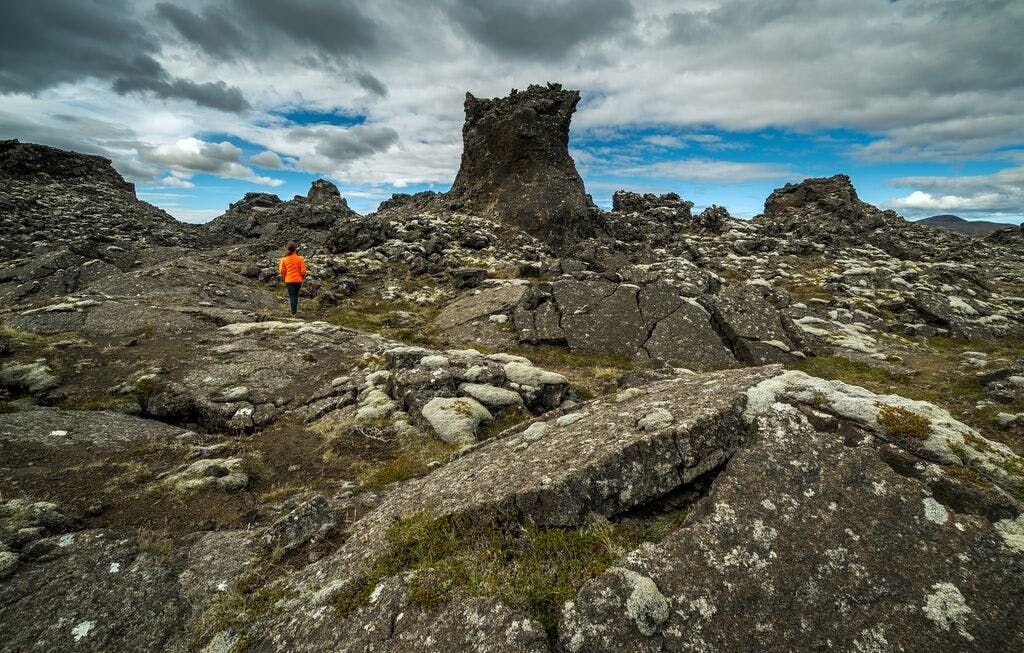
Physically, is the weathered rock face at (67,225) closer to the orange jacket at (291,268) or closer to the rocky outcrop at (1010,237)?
the orange jacket at (291,268)

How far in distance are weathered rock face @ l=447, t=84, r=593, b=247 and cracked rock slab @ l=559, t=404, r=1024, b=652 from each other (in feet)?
151

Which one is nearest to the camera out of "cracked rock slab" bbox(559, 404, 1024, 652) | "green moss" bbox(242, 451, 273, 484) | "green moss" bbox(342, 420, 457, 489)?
"cracked rock slab" bbox(559, 404, 1024, 652)

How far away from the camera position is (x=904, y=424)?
21.4 ft

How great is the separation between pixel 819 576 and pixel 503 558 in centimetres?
396

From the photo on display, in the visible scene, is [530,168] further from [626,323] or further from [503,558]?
[503,558]

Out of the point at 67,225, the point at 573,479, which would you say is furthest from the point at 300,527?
the point at 67,225

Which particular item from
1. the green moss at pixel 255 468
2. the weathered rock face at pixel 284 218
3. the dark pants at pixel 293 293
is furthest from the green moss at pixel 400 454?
the weathered rock face at pixel 284 218

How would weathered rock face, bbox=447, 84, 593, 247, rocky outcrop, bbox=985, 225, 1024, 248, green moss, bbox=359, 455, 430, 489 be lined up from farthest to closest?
rocky outcrop, bbox=985, 225, 1024, 248 → weathered rock face, bbox=447, 84, 593, 247 → green moss, bbox=359, 455, 430, 489

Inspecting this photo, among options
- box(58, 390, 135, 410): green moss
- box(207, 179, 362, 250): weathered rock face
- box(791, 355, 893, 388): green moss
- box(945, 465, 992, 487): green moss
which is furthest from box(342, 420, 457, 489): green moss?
box(207, 179, 362, 250): weathered rock face

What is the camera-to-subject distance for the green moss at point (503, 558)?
5.44m

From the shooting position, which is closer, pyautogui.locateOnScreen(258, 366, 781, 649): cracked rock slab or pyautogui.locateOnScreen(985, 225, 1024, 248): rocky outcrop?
pyautogui.locateOnScreen(258, 366, 781, 649): cracked rock slab

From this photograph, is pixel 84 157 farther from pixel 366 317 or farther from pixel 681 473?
pixel 681 473

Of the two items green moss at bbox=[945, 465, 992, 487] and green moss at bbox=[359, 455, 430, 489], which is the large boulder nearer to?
green moss at bbox=[359, 455, 430, 489]

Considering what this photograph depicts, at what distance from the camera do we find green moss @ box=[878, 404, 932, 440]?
A: 6.41 meters
